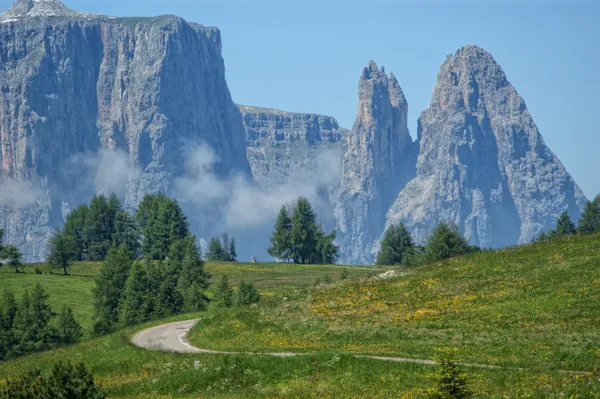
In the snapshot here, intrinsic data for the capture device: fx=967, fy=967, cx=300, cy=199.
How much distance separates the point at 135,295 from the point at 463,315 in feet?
168

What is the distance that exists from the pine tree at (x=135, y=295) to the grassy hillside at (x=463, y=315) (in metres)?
30.9

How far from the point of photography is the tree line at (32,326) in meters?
84.8

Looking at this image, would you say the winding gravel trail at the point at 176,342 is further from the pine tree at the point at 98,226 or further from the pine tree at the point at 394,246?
the pine tree at the point at 394,246

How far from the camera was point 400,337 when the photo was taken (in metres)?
48.4

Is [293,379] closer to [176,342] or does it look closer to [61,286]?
[176,342]

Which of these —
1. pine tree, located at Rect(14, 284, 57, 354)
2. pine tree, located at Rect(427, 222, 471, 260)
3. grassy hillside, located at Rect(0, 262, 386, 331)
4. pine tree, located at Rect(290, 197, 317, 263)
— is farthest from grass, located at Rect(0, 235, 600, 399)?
pine tree, located at Rect(290, 197, 317, 263)

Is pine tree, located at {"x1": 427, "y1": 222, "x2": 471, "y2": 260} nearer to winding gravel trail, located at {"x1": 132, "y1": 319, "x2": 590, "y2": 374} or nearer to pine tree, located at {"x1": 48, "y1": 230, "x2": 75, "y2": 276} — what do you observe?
winding gravel trail, located at {"x1": 132, "y1": 319, "x2": 590, "y2": 374}

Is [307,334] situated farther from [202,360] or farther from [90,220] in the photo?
[90,220]

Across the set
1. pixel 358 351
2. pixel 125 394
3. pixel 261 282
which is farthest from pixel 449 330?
pixel 261 282

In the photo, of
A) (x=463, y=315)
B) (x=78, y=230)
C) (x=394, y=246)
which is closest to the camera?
(x=463, y=315)

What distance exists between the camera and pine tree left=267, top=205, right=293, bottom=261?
168 metres

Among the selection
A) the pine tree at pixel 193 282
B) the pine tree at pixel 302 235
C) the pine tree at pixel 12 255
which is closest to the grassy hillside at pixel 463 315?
the pine tree at pixel 193 282

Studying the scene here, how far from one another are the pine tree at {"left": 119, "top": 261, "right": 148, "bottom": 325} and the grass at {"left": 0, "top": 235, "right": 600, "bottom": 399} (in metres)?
23.8

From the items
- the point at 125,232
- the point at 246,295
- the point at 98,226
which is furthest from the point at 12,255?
the point at 246,295
